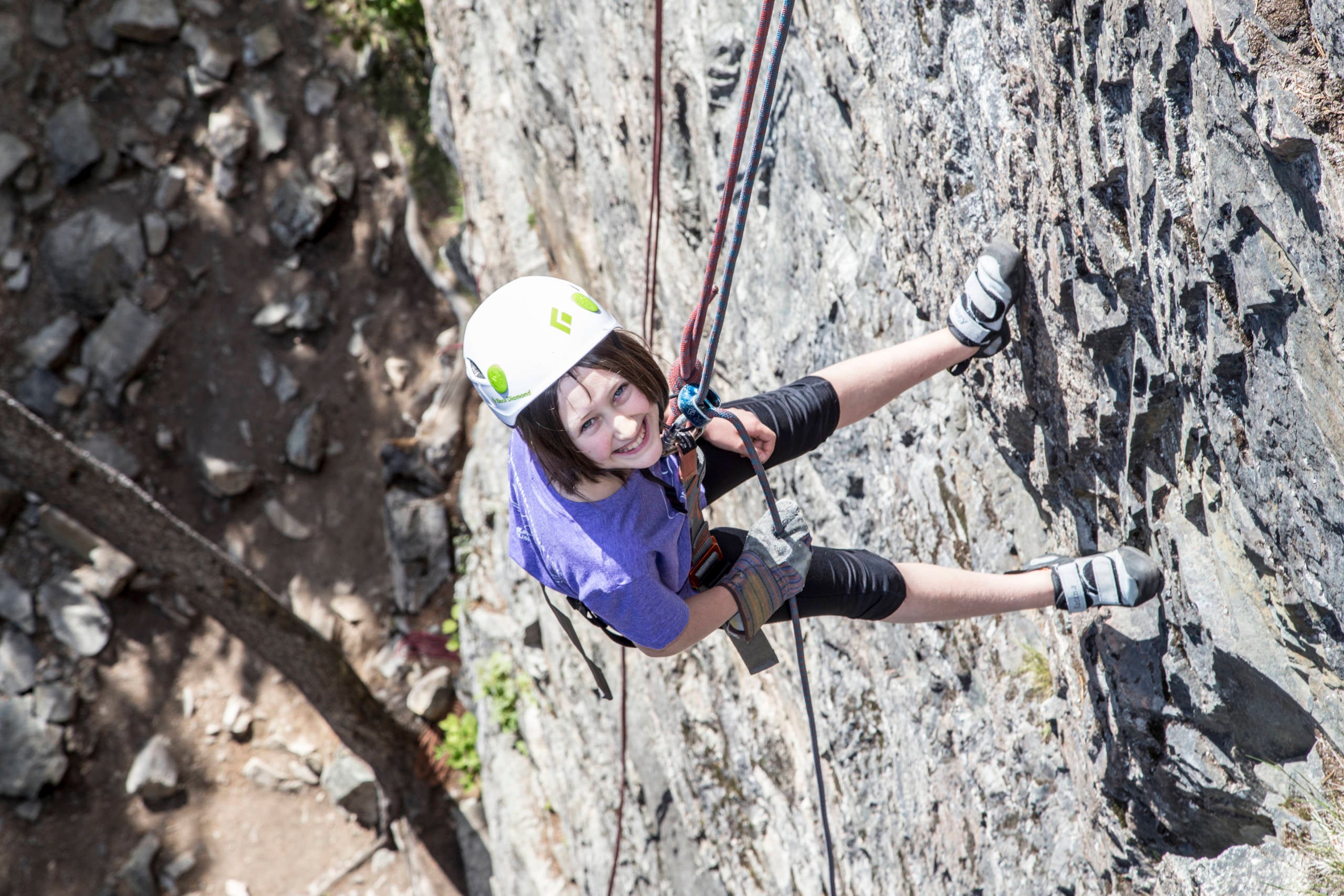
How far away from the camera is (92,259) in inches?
418

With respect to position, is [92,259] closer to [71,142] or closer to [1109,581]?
[71,142]

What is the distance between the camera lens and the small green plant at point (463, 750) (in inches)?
347

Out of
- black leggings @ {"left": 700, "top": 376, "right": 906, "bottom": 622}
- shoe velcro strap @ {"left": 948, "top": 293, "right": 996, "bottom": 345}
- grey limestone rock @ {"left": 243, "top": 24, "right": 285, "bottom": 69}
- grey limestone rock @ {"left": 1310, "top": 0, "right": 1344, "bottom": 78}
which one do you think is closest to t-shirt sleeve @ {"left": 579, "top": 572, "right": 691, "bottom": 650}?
black leggings @ {"left": 700, "top": 376, "right": 906, "bottom": 622}

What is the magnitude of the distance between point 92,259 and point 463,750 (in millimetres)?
7149

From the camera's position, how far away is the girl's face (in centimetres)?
246

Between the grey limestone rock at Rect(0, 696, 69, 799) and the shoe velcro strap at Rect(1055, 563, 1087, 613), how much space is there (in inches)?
397

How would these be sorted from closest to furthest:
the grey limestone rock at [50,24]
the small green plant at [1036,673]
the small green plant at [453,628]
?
the small green plant at [1036,673], the small green plant at [453,628], the grey limestone rock at [50,24]

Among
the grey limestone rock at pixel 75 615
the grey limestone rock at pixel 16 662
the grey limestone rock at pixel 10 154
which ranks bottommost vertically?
the grey limestone rock at pixel 16 662

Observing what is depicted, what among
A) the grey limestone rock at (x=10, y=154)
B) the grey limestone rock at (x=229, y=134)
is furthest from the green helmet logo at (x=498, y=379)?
the grey limestone rock at (x=10, y=154)

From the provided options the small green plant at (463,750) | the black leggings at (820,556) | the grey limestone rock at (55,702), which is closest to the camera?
the black leggings at (820,556)

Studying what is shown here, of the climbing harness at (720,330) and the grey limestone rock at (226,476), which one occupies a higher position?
the climbing harness at (720,330)

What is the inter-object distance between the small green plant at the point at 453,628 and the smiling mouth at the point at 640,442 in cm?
695

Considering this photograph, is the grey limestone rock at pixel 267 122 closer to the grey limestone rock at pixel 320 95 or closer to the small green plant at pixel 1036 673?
the grey limestone rock at pixel 320 95

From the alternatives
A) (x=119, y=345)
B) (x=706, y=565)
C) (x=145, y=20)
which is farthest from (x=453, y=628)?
(x=145, y=20)
